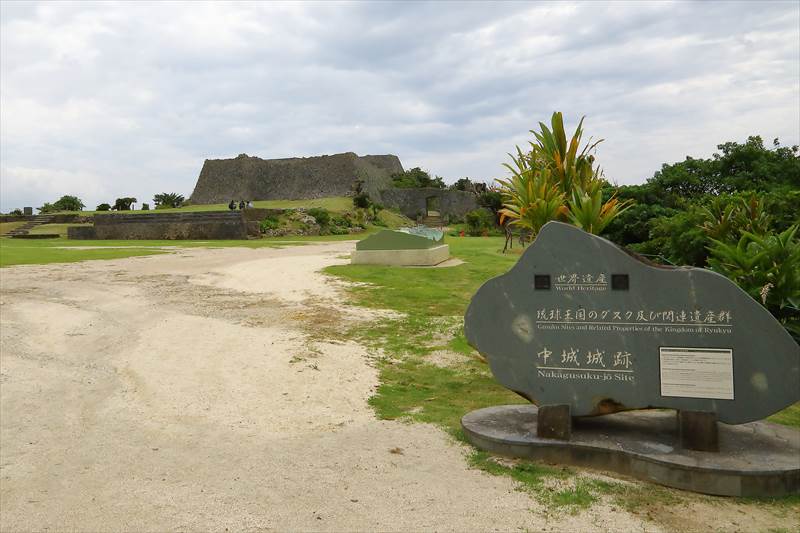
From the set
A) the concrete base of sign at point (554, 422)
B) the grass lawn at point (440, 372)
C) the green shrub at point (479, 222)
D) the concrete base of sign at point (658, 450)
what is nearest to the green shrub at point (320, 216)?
the green shrub at point (479, 222)

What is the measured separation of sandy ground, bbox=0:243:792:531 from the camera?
308 centimetres

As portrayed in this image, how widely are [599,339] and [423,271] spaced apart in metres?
9.34

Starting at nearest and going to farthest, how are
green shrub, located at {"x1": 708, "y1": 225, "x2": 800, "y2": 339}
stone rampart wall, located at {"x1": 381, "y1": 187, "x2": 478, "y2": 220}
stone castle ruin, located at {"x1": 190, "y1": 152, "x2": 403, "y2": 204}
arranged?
green shrub, located at {"x1": 708, "y1": 225, "x2": 800, "y2": 339} → stone rampart wall, located at {"x1": 381, "y1": 187, "x2": 478, "y2": 220} → stone castle ruin, located at {"x1": 190, "y1": 152, "x2": 403, "y2": 204}

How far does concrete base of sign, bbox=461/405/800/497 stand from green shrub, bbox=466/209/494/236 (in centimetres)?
2861

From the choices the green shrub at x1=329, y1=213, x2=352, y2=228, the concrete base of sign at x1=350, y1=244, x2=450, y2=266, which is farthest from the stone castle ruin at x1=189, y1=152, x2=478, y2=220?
the concrete base of sign at x1=350, y1=244, x2=450, y2=266

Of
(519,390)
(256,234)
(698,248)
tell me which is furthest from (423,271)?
(256,234)

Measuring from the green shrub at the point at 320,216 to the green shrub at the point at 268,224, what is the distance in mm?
2285

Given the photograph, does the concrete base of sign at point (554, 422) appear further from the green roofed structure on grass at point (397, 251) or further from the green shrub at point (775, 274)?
the green roofed structure on grass at point (397, 251)

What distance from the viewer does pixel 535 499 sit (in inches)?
126

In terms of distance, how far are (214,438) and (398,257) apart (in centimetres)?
1024

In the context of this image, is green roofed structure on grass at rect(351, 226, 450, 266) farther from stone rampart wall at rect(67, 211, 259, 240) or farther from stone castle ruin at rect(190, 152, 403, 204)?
stone castle ruin at rect(190, 152, 403, 204)

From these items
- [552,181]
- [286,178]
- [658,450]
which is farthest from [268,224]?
[658,450]

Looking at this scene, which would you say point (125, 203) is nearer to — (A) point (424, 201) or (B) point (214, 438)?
(A) point (424, 201)

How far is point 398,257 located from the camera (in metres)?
14.3
